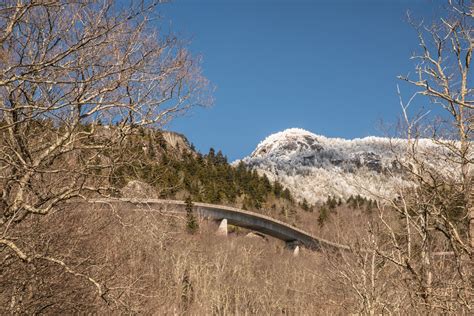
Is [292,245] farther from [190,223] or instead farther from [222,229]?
[190,223]

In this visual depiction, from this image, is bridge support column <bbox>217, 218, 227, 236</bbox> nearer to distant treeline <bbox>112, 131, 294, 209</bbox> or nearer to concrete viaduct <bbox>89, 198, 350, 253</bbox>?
concrete viaduct <bbox>89, 198, 350, 253</bbox>

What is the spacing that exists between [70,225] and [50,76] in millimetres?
9071

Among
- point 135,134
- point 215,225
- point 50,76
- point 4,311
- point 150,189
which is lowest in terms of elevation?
point 4,311

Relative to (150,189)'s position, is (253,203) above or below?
above

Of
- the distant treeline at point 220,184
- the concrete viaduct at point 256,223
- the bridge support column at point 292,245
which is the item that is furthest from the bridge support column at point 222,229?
the bridge support column at point 292,245

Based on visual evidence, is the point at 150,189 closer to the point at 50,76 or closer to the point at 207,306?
the point at 50,76

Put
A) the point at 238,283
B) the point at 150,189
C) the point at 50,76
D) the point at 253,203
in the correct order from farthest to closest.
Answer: the point at 253,203, the point at 238,283, the point at 150,189, the point at 50,76

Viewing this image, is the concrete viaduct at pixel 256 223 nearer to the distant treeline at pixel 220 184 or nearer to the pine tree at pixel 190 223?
the pine tree at pixel 190 223

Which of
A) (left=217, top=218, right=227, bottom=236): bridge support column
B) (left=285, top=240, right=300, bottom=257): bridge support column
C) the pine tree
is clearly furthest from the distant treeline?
(left=285, top=240, right=300, bottom=257): bridge support column

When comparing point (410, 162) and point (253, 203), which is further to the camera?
point (253, 203)

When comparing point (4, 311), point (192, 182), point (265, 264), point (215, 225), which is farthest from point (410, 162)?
point (192, 182)

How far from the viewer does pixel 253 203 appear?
9956 cm

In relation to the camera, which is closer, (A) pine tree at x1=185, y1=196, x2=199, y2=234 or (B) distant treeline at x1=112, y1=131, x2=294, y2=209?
(A) pine tree at x1=185, y1=196, x2=199, y2=234

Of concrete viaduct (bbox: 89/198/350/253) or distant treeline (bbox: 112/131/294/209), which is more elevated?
distant treeline (bbox: 112/131/294/209)
